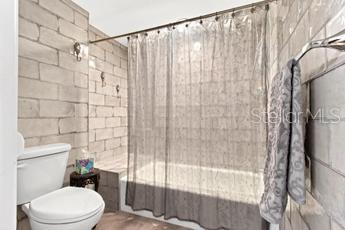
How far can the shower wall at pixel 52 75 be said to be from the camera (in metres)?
1.68

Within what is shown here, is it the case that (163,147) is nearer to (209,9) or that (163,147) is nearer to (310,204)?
(310,204)

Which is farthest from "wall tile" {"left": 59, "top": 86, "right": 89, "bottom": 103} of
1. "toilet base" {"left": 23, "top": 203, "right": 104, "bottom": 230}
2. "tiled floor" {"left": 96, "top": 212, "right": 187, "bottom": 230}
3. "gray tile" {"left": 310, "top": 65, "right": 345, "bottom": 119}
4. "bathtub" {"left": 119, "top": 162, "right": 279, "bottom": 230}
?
"gray tile" {"left": 310, "top": 65, "right": 345, "bottom": 119}

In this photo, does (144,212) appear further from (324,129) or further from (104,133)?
(324,129)

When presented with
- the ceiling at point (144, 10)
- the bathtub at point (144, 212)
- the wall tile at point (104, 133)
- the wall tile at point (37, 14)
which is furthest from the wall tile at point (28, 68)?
the bathtub at point (144, 212)

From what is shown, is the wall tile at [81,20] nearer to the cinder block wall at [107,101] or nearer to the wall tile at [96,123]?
the cinder block wall at [107,101]

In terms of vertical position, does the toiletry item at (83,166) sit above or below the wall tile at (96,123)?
below

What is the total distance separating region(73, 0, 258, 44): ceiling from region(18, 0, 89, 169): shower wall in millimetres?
216

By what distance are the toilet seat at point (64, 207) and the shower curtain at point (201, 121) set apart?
696mm

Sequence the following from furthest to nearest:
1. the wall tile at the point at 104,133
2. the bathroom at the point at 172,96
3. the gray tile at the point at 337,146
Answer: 1. the wall tile at the point at 104,133
2. the bathroom at the point at 172,96
3. the gray tile at the point at 337,146

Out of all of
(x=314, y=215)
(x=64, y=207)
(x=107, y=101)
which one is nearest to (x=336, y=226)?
(x=314, y=215)

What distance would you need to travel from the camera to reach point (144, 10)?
6.75 feet

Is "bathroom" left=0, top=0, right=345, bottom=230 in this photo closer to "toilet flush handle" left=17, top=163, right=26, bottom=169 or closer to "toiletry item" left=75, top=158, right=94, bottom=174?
"toilet flush handle" left=17, top=163, right=26, bottom=169

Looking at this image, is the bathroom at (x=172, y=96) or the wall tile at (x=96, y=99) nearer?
the bathroom at (x=172, y=96)

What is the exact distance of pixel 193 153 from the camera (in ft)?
5.96
